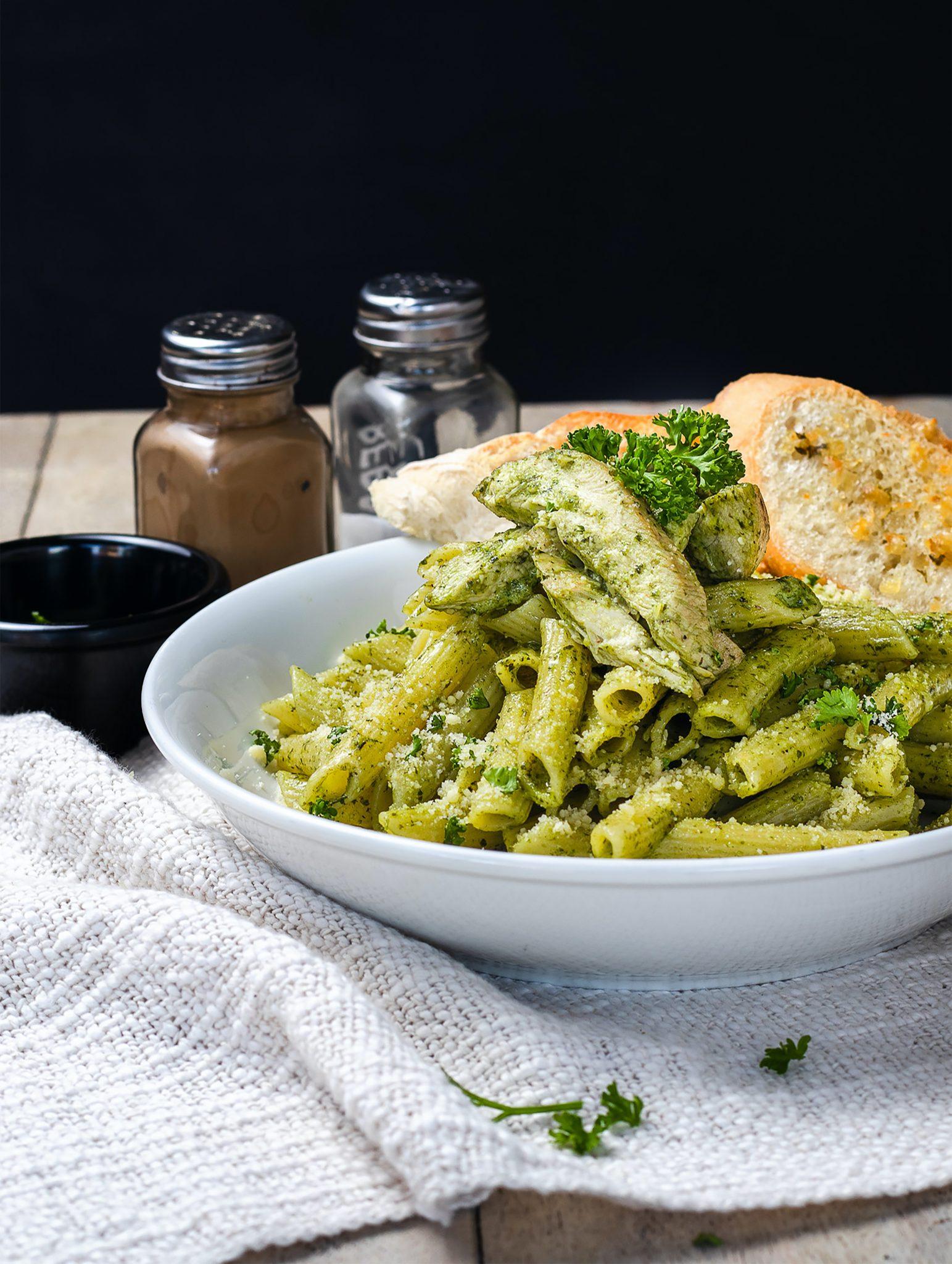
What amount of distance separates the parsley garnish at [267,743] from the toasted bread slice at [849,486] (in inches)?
40.6

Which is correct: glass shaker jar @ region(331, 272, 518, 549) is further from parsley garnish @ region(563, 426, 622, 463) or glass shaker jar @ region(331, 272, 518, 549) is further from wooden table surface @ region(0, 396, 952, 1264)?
wooden table surface @ region(0, 396, 952, 1264)

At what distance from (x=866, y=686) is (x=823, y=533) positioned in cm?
88

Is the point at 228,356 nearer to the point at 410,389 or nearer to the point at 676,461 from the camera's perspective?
the point at 410,389

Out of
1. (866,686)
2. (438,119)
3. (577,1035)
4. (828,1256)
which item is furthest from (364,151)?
(828,1256)

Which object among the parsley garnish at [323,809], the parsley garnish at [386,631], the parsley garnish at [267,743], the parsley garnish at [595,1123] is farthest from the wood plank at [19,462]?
the parsley garnish at [595,1123]

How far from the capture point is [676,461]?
1.82m

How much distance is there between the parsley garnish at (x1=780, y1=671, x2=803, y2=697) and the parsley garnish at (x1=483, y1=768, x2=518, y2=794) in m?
0.37

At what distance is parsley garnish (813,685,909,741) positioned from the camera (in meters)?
1.71

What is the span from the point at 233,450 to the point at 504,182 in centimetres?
284

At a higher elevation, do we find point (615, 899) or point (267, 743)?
point (615, 899)

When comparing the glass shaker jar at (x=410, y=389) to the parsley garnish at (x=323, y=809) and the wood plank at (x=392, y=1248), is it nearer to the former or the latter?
the parsley garnish at (x=323, y=809)

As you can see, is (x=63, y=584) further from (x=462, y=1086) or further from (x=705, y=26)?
(x=705, y=26)

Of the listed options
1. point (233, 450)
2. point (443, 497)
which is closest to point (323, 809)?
point (443, 497)

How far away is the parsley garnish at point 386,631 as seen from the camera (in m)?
2.21
